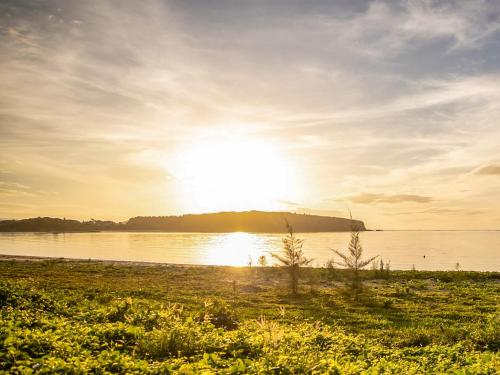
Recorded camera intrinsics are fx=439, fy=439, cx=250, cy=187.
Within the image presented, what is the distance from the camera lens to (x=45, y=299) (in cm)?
1903

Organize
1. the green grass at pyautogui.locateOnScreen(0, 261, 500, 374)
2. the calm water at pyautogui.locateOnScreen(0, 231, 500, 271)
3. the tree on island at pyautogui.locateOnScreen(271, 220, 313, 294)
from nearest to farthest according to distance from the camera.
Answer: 1. the green grass at pyautogui.locateOnScreen(0, 261, 500, 374)
2. the tree on island at pyautogui.locateOnScreen(271, 220, 313, 294)
3. the calm water at pyautogui.locateOnScreen(0, 231, 500, 271)

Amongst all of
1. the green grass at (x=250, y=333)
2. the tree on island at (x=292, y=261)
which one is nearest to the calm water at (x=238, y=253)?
the tree on island at (x=292, y=261)

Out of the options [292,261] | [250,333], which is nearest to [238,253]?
[292,261]

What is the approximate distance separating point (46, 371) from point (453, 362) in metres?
10.1

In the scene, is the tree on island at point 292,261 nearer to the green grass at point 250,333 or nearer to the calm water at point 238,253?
the green grass at point 250,333

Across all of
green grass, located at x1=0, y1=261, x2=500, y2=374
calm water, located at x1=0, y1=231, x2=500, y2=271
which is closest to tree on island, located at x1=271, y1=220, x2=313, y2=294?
green grass, located at x1=0, y1=261, x2=500, y2=374

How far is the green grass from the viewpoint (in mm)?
10086

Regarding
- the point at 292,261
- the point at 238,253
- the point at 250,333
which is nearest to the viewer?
the point at 250,333

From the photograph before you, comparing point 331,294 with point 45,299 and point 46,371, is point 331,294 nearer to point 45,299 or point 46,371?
point 45,299

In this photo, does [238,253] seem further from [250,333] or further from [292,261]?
[250,333]

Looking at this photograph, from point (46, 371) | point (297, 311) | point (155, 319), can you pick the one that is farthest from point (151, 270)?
point (46, 371)

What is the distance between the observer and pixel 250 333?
46.4ft

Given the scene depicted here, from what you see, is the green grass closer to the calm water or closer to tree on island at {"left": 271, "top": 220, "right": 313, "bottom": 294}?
tree on island at {"left": 271, "top": 220, "right": 313, "bottom": 294}

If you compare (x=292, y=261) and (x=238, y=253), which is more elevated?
(x=292, y=261)
